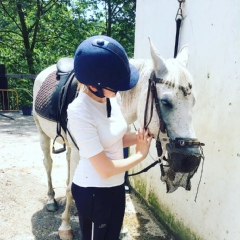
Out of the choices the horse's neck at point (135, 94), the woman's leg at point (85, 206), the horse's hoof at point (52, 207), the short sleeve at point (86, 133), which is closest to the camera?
the short sleeve at point (86, 133)

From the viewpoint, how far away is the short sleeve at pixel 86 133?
1.46 metres

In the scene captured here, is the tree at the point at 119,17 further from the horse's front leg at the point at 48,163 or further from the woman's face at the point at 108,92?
the woman's face at the point at 108,92

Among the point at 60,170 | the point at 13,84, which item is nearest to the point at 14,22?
the point at 13,84

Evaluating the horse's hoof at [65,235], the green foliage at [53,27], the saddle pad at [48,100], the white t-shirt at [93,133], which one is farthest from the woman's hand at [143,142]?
the green foliage at [53,27]

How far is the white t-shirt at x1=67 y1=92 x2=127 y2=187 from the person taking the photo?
1.46m

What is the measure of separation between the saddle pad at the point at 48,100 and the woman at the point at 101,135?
1.11m

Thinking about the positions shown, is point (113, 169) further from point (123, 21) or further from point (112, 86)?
point (123, 21)

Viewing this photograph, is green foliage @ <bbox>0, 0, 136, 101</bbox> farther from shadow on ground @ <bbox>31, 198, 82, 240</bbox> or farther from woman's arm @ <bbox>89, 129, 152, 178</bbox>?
woman's arm @ <bbox>89, 129, 152, 178</bbox>

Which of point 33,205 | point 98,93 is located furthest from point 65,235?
point 98,93

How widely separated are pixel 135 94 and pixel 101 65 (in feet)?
1.95

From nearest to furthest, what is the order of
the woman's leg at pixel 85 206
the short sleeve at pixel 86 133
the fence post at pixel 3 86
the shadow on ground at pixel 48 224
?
1. the short sleeve at pixel 86 133
2. the woman's leg at pixel 85 206
3. the shadow on ground at pixel 48 224
4. the fence post at pixel 3 86

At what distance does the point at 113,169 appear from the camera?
1523 millimetres

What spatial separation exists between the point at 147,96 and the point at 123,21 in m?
11.0

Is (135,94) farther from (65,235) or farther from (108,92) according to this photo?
(65,235)
